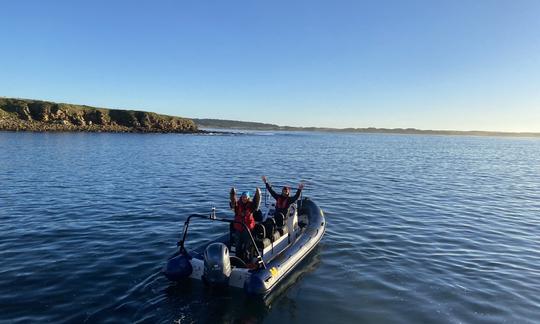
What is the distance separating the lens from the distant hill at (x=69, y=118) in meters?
84.3

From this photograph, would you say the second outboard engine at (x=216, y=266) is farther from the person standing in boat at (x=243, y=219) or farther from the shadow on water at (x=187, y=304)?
→ the person standing in boat at (x=243, y=219)

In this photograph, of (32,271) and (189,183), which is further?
(189,183)

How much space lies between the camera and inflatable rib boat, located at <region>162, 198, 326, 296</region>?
9430 mm


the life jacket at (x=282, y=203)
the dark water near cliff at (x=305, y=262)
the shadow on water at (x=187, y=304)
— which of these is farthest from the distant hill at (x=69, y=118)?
the shadow on water at (x=187, y=304)

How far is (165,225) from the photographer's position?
53.2 ft

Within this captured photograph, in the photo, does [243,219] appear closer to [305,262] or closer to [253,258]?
[253,258]

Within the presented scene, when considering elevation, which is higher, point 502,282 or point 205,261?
point 205,261

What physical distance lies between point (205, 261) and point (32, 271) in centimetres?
527

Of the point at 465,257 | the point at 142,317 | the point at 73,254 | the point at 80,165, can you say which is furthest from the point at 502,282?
the point at 80,165

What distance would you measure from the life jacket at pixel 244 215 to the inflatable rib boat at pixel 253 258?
268 mm

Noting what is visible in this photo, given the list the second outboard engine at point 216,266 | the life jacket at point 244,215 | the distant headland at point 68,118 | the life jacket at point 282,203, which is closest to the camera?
the second outboard engine at point 216,266

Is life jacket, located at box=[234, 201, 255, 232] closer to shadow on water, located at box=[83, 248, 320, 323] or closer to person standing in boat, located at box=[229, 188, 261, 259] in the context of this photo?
person standing in boat, located at box=[229, 188, 261, 259]

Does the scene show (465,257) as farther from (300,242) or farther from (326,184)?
(326,184)

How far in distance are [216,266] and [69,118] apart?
328ft
